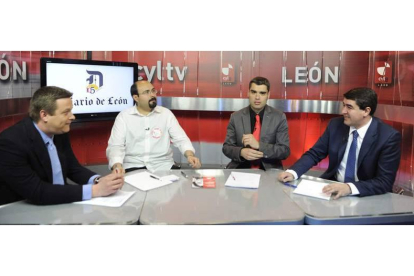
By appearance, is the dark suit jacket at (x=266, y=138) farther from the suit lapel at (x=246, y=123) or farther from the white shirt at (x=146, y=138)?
the white shirt at (x=146, y=138)

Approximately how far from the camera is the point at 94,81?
13.1 ft

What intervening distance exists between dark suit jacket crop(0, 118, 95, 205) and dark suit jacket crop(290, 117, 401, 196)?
1561 mm

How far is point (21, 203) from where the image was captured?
1.91m

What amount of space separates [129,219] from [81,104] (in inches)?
101

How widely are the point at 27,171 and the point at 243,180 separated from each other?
131 cm

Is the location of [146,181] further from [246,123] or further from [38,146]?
[246,123]

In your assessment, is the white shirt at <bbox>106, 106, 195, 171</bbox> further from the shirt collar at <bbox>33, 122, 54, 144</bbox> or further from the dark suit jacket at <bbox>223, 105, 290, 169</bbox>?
the shirt collar at <bbox>33, 122, 54, 144</bbox>

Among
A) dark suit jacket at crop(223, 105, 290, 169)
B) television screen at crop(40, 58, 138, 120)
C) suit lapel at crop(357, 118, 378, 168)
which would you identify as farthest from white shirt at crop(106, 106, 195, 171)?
suit lapel at crop(357, 118, 378, 168)

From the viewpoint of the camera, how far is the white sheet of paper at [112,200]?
1910mm

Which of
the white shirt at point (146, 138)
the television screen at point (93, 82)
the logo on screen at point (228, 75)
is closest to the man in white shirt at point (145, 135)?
the white shirt at point (146, 138)

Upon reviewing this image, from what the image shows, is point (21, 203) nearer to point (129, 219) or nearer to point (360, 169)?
point (129, 219)

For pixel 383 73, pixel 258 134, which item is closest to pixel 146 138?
Result: pixel 258 134

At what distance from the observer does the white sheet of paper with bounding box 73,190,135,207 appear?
6.27ft

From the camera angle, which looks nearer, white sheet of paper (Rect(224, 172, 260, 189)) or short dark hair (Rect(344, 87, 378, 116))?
white sheet of paper (Rect(224, 172, 260, 189))
